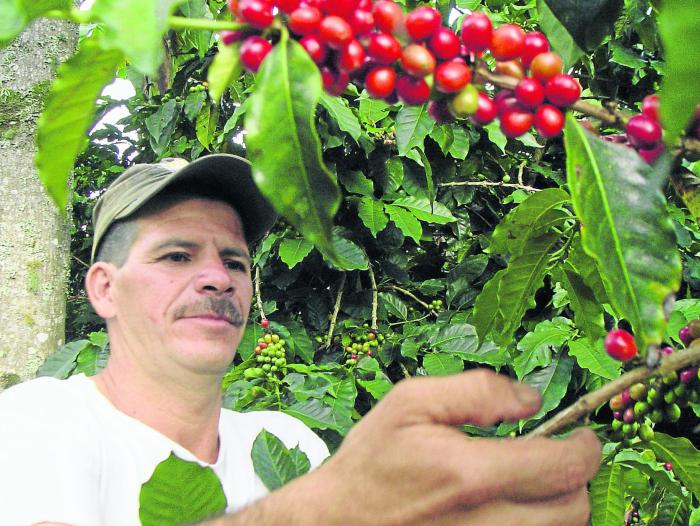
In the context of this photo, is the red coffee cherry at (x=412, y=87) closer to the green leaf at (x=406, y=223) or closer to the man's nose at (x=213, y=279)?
the man's nose at (x=213, y=279)

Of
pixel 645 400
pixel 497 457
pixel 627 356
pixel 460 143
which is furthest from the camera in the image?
pixel 460 143

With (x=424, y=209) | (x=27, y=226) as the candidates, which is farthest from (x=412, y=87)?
(x=424, y=209)

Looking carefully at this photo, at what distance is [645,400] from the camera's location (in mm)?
876

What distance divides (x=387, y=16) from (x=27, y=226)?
6.67 ft

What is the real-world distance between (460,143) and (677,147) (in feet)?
7.04

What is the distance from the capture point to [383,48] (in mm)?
590

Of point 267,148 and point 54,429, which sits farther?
point 54,429

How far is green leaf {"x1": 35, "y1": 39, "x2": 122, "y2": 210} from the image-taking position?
58 cm

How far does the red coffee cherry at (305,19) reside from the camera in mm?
572

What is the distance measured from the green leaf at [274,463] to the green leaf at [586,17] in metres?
0.65

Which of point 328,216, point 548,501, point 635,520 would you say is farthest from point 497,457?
point 635,520

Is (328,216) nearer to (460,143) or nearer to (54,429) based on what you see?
(54,429)

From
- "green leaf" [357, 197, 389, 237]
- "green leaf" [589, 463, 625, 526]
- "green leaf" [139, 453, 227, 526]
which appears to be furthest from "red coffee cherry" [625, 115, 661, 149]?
"green leaf" [357, 197, 389, 237]

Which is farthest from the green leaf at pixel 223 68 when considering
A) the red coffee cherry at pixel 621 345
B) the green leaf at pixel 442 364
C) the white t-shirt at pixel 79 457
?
the green leaf at pixel 442 364
